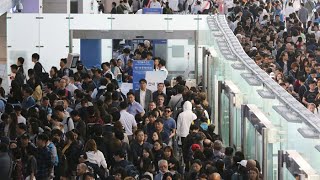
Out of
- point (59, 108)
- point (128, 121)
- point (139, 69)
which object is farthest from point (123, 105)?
point (139, 69)

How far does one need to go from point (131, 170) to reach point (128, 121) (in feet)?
10.9

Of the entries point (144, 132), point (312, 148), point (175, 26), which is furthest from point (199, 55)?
point (312, 148)

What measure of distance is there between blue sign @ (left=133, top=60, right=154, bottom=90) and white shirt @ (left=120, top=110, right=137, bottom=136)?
4856mm

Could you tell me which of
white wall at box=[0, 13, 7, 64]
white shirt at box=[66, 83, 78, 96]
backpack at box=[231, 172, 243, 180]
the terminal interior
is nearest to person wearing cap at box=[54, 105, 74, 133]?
the terminal interior

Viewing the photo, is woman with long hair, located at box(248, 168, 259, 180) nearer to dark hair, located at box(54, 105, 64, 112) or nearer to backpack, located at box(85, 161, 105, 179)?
backpack, located at box(85, 161, 105, 179)

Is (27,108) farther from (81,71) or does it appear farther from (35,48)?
(35,48)

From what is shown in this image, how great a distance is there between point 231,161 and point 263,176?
20.2 inches

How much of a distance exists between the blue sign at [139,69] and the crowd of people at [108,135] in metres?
1.49

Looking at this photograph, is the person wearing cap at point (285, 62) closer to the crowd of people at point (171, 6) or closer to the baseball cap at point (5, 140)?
the crowd of people at point (171, 6)

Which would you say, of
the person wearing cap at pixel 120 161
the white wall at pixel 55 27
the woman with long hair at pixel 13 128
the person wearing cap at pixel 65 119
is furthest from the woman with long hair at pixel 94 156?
the white wall at pixel 55 27

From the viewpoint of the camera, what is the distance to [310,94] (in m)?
23.1

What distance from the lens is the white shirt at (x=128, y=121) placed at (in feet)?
65.3

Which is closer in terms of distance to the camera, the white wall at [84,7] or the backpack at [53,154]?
the backpack at [53,154]

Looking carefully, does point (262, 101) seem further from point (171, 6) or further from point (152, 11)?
point (171, 6)
